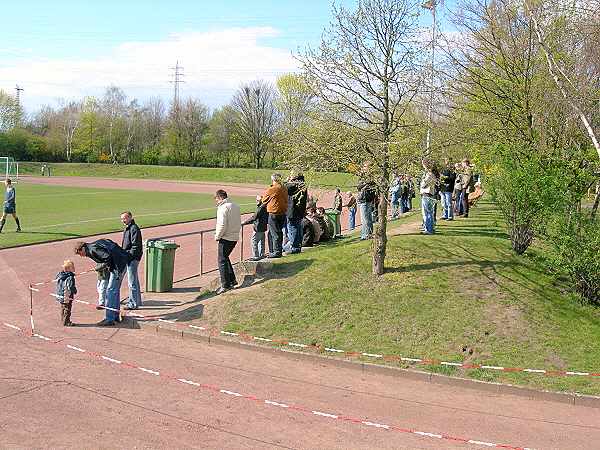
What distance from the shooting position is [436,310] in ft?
35.4

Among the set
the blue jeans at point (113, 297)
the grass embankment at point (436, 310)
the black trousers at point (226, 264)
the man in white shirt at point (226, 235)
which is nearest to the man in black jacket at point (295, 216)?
the grass embankment at point (436, 310)

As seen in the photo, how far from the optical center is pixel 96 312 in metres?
12.0

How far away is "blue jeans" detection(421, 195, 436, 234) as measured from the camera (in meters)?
14.5

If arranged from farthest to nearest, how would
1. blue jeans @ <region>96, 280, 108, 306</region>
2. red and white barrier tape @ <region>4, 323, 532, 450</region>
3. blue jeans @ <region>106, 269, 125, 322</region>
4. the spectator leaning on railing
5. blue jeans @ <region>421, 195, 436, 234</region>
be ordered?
blue jeans @ <region>421, 195, 436, 234</region>, the spectator leaning on railing, blue jeans @ <region>96, 280, 108, 306</region>, blue jeans @ <region>106, 269, 125, 322</region>, red and white barrier tape @ <region>4, 323, 532, 450</region>

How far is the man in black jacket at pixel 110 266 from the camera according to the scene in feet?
36.8

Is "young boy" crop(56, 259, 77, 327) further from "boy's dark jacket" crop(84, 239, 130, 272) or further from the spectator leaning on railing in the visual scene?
the spectator leaning on railing

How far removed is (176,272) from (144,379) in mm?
7535

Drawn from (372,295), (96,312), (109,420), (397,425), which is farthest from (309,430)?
(96,312)

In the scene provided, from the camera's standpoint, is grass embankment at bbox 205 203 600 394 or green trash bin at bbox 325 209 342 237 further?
green trash bin at bbox 325 209 342 237

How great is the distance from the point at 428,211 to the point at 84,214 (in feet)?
69.5

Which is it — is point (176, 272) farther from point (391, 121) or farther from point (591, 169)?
point (591, 169)

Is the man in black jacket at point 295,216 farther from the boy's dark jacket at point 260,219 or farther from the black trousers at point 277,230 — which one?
the black trousers at point 277,230

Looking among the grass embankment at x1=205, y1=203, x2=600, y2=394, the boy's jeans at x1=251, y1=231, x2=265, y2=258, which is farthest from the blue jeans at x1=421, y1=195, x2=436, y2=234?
the boy's jeans at x1=251, y1=231, x2=265, y2=258

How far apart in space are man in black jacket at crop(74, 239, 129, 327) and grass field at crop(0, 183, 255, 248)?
973 centimetres
